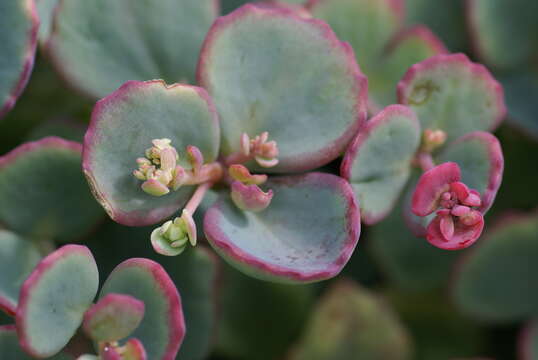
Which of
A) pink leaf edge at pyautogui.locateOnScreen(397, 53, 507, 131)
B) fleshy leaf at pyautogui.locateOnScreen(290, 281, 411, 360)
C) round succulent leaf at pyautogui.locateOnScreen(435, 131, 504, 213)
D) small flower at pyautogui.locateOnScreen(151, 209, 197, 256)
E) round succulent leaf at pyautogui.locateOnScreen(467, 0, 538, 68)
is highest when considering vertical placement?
pink leaf edge at pyautogui.locateOnScreen(397, 53, 507, 131)

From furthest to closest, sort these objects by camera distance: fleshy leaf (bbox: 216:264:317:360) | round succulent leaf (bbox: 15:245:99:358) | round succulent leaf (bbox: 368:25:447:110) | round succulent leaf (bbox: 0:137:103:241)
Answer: fleshy leaf (bbox: 216:264:317:360) < round succulent leaf (bbox: 368:25:447:110) < round succulent leaf (bbox: 0:137:103:241) < round succulent leaf (bbox: 15:245:99:358)

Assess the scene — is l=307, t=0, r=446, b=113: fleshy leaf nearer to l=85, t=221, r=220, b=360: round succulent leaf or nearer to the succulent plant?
the succulent plant

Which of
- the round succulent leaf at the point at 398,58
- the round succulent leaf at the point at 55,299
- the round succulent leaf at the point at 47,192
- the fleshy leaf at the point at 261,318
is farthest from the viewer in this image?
the fleshy leaf at the point at 261,318

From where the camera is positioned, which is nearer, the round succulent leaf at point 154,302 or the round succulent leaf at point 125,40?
the round succulent leaf at point 154,302

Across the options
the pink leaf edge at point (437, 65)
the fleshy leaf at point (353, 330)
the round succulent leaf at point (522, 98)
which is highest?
the pink leaf edge at point (437, 65)

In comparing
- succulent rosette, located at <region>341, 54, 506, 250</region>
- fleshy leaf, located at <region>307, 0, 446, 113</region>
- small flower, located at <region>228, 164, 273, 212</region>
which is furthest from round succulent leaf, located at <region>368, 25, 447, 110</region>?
small flower, located at <region>228, 164, 273, 212</region>

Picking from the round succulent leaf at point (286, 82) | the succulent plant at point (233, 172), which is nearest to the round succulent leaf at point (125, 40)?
the succulent plant at point (233, 172)

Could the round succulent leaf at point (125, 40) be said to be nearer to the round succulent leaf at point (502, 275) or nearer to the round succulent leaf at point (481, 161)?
the round succulent leaf at point (481, 161)
